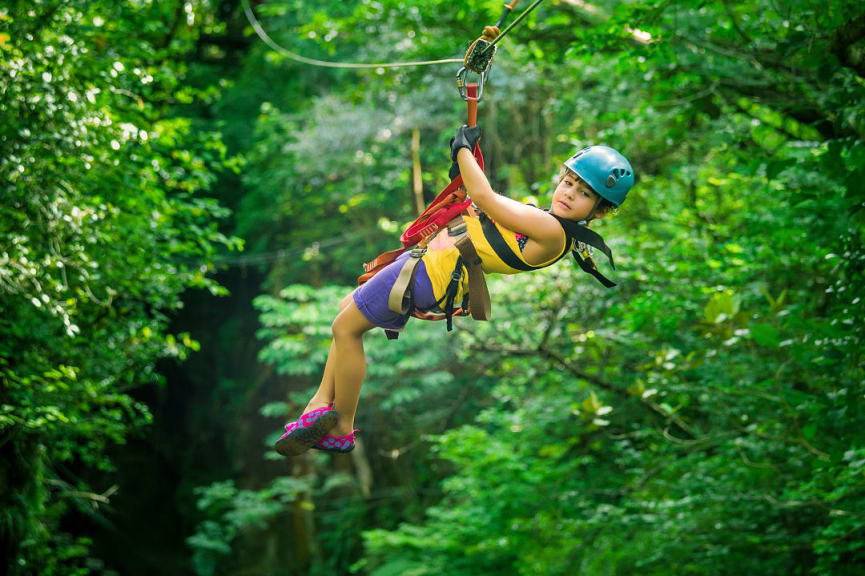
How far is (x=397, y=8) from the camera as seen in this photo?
760 centimetres

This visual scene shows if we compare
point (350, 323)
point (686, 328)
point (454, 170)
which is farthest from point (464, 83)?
point (686, 328)

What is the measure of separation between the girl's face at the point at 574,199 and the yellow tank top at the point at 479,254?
83 millimetres

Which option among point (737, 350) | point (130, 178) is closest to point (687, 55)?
point (737, 350)

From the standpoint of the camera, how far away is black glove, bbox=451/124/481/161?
2340 millimetres

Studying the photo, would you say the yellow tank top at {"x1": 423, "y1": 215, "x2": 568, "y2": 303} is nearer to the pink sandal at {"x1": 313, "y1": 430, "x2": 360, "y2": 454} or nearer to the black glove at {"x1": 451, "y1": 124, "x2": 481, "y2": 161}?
the black glove at {"x1": 451, "y1": 124, "x2": 481, "y2": 161}

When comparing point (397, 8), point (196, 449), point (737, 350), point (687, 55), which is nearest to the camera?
point (687, 55)

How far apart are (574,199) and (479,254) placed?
343 millimetres

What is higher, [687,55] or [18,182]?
[687,55]

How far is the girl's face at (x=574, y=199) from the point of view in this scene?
2420mm

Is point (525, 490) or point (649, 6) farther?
point (525, 490)

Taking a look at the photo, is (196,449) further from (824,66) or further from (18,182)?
(824,66)

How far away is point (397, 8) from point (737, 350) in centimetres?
448

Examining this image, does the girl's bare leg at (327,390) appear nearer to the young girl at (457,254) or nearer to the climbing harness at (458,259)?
the young girl at (457,254)

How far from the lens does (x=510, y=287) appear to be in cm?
731
